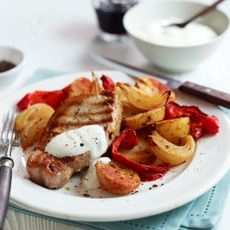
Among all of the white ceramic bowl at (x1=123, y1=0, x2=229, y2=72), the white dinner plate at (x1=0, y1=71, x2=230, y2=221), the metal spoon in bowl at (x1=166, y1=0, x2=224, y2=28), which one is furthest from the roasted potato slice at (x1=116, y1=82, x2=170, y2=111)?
the metal spoon in bowl at (x1=166, y1=0, x2=224, y2=28)

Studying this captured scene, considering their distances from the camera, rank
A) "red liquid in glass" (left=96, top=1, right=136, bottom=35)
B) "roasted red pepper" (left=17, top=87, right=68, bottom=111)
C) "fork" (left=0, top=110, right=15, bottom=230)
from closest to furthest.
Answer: "fork" (left=0, top=110, right=15, bottom=230), "roasted red pepper" (left=17, top=87, right=68, bottom=111), "red liquid in glass" (left=96, top=1, right=136, bottom=35)

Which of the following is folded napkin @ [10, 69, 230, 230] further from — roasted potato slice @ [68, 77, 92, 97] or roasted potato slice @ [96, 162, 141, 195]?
roasted potato slice @ [68, 77, 92, 97]

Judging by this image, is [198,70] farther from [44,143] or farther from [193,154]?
[44,143]

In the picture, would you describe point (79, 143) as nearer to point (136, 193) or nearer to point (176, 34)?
point (136, 193)

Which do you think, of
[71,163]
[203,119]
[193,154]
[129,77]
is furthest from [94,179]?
[129,77]

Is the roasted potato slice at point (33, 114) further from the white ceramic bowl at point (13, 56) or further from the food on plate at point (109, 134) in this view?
the white ceramic bowl at point (13, 56)

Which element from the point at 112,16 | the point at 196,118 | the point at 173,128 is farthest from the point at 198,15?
the point at 173,128
